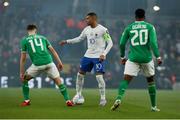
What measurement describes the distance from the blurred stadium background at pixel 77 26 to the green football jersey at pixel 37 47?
67.9 ft

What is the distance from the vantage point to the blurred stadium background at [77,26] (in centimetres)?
3556

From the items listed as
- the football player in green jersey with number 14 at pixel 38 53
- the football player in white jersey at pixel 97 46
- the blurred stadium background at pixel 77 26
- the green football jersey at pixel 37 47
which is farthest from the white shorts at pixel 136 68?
the blurred stadium background at pixel 77 26

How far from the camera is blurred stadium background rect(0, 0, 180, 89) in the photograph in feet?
117

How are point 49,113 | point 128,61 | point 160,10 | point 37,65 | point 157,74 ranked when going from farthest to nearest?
point 160,10, point 157,74, point 37,65, point 128,61, point 49,113

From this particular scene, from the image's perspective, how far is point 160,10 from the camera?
37.8 m

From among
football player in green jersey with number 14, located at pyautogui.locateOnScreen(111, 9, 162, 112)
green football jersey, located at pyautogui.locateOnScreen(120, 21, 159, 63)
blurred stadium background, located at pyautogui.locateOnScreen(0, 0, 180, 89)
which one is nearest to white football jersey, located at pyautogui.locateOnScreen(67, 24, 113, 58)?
football player in green jersey with number 14, located at pyautogui.locateOnScreen(111, 9, 162, 112)

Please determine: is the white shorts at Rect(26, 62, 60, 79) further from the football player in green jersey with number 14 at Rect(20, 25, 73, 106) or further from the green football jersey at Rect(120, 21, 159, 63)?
the green football jersey at Rect(120, 21, 159, 63)

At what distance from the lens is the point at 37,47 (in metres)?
13.8

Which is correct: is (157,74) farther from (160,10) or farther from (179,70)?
(160,10)

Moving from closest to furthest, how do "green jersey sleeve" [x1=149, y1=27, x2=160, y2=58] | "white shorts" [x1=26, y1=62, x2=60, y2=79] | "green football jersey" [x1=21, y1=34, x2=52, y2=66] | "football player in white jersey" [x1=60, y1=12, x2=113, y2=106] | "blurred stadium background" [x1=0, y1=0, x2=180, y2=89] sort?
"green jersey sleeve" [x1=149, y1=27, x2=160, y2=58]
"green football jersey" [x1=21, y1=34, x2=52, y2=66]
"white shorts" [x1=26, y1=62, x2=60, y2=79]
"football player in white jersey" [x1=60, y1=12, x2=113, y2=106]
"blurred stadium background" [x1=0, y1=0, x2=180, y2=89]

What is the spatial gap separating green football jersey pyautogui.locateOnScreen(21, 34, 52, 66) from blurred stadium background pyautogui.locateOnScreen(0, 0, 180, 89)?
815 inches

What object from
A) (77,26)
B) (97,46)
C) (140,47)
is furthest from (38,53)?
(77,26)

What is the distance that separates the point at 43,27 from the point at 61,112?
27.2 meters

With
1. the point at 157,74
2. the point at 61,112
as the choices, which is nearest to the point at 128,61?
the point at 61,112
